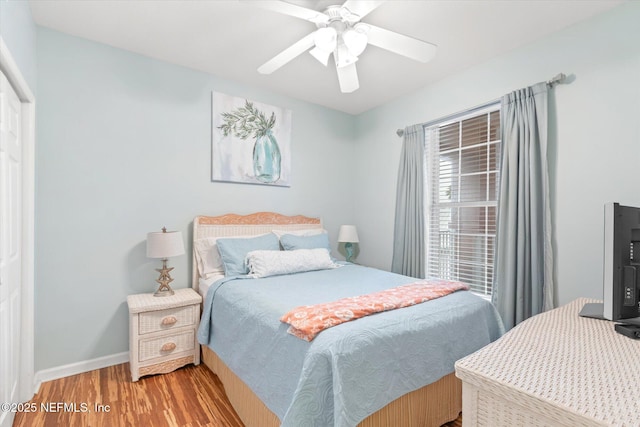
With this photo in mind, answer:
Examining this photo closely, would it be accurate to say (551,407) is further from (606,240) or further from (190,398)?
(190,398)

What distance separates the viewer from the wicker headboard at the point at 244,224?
2.87 metres

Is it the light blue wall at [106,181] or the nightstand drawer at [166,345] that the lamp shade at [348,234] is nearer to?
the light blue wall at [106,181]

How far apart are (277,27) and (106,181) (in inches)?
72.0

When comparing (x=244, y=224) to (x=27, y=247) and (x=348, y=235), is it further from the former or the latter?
(x=27, y=247)

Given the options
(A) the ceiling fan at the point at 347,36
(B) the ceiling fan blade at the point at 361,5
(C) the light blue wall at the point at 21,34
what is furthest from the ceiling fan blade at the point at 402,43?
(C) the light blue wall at the point at 21,34

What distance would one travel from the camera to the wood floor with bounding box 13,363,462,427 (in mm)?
1826

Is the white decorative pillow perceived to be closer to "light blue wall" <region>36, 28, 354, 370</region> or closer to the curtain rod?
"light blue wall" <region>36, 28, 354, 370</region>

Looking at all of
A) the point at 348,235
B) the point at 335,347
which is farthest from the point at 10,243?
the point at 348,235

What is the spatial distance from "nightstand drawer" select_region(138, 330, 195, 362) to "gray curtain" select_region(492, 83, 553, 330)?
99.8 inches

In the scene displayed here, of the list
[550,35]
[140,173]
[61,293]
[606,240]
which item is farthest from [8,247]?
[550,35]

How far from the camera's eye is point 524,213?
239 cm

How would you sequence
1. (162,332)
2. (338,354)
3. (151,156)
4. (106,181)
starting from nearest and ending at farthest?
1. (338,354)
2. (162,332)
3. (106,181)
4. (151,156)

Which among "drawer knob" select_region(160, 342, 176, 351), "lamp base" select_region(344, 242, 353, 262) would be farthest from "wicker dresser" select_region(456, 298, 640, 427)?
"lamp base" select_region(344, 242, 353, 262)

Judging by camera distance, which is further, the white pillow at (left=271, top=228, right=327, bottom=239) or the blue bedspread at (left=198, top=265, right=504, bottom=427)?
the white pillow at (left=271, top=228, right=327, bottom=239)
